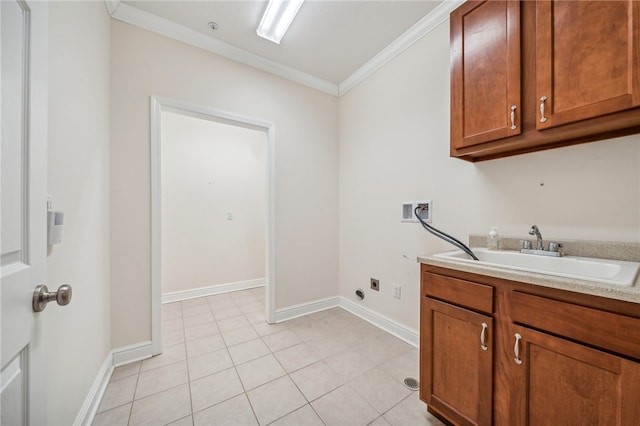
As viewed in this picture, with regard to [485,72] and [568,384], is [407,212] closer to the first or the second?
[485,72]

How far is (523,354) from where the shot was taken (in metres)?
0.93

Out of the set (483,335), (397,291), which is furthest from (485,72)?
(397,291)

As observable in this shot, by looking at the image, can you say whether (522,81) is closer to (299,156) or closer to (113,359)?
(299,156)

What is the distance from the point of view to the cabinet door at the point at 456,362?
41.1 inches

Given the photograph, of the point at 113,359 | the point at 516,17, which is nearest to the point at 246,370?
the point at 113,359

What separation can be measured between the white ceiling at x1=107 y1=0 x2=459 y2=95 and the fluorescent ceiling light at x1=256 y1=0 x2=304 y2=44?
6 centimetres

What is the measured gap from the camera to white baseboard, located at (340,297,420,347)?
79.6 inches

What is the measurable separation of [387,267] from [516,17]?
6.22ft

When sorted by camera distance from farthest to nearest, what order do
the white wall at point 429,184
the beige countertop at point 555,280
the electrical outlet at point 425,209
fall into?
the electrical outlet at point 425,209
the white wall at point 429,184
the beige countertop at point 555,280

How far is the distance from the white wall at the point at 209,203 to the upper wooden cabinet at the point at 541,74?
2284 mm

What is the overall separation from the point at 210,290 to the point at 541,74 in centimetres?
374

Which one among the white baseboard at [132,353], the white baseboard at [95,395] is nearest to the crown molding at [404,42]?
the white baseboard at [132,353]

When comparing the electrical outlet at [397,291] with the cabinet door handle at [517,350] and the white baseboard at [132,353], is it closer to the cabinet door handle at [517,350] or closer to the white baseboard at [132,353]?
the cabinet door handle at [517,350]

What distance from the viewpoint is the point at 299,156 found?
2.62m
